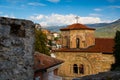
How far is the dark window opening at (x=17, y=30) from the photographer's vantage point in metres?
5.21

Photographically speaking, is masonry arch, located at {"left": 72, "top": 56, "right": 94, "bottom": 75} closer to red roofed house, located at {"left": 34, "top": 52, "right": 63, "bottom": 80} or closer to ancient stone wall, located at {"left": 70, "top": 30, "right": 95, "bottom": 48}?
ancient stone wall, located at {"left": 70, "top": 30, "right": 95, "bottom": 48}

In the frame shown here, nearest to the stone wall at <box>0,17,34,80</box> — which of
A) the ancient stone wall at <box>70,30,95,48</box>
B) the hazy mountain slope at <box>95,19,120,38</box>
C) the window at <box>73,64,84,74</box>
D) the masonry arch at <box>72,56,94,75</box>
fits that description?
the masonry arch at <box>72,56,94,75</box>

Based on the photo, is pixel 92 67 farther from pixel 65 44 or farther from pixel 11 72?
pixel 11 72

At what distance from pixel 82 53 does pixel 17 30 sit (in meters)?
33.9

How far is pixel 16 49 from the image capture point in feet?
17.2

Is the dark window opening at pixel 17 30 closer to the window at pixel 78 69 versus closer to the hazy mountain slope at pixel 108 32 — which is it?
the window at pixel 78 69

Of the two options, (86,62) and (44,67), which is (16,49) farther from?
(86,62)

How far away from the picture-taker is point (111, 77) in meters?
5.96

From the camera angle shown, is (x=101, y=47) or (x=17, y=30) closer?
(x=17, y=30)

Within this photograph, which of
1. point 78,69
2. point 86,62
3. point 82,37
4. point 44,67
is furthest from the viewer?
point 82,37

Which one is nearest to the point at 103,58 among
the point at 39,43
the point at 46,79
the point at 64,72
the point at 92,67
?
the point at 92,67

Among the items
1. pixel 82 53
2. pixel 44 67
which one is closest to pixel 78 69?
pixel 82 53

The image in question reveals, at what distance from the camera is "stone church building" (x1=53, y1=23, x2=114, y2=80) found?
1492 inches

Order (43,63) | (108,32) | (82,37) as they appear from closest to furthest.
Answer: (43,63) → (82,37) → (108,32)
